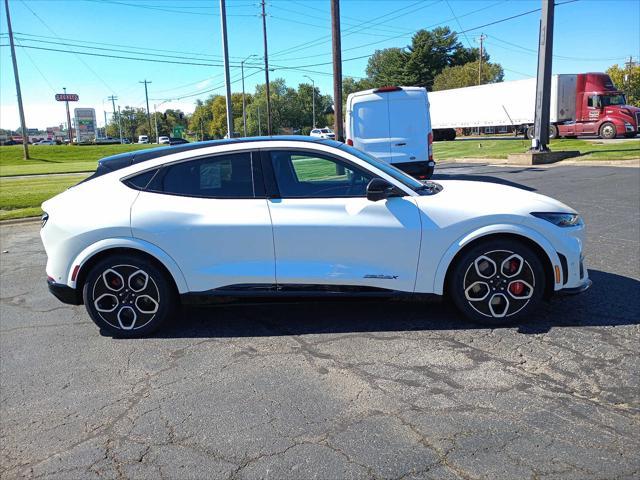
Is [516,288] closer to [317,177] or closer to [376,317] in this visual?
[376,317]

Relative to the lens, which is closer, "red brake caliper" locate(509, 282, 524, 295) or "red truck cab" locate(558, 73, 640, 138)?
"red brake caliper" locate(509, 282, 524, 295)

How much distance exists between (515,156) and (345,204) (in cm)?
1754

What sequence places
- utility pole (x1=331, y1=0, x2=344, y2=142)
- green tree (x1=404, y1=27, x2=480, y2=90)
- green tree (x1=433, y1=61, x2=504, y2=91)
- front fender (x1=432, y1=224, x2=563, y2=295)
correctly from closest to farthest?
front fender (x1=432, y1=224, x2=563, y2=295), utility pole (x1=331, y1=0, x2=344, y2=142), green tree (x1=433, y1=61, x2=504, y2=91), green tree (x1=404, y1=27, x2=480, y2=90)

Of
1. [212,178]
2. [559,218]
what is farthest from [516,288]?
[212,178]

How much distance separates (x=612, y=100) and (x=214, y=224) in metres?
32.7

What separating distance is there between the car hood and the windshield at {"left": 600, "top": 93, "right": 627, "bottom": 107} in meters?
30.5

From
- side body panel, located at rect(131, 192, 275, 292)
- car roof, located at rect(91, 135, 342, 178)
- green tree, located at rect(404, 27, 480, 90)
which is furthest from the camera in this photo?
green tree, located at rect(404, 27, 480, 90)

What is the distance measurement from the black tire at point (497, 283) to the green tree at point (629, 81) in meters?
74.1

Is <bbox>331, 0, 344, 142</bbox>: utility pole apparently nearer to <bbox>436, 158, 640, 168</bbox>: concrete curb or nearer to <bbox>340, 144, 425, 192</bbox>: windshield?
<bbox>436, 158, 640, 168</bbox>: concrete curb

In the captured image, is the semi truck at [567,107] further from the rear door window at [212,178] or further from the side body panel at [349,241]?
the rear door window at [212,178]

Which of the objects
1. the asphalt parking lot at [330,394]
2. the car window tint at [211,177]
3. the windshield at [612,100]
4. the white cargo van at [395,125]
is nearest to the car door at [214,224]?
the car window tint at [211,177]

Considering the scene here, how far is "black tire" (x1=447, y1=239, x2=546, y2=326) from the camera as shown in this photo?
4.04 m

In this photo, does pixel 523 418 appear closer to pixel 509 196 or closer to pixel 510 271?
pixel 510 271

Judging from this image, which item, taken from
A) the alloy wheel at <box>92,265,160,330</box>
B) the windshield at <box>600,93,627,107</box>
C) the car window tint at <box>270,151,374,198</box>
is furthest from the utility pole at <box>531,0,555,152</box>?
the alloy wheel at <box>92,265,160,330</box>
